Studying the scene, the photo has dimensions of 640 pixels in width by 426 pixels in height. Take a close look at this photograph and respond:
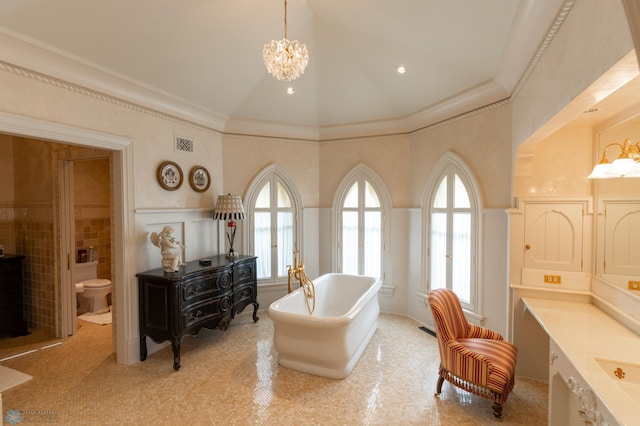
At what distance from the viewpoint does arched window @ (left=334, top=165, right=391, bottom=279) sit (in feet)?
15.7

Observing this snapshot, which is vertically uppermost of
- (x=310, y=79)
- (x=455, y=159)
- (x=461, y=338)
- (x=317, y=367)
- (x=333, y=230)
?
(x=310, y=79)

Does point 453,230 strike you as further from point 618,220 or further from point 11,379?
point 11,379

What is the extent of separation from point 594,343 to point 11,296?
591 cm

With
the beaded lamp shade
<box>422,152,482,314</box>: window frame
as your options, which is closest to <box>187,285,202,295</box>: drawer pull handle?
the beaded lamp shade

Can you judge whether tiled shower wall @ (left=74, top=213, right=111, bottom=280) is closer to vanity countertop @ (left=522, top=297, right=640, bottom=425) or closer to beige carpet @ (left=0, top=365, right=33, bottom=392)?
beige carpet @ (left=0, top=365, right=33, bottom=392)

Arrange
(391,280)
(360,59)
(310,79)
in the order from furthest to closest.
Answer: (391,280) → (310,79) → (360,59)

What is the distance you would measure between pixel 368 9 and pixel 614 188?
2.63m

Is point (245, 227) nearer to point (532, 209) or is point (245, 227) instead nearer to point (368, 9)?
point (368, 9)

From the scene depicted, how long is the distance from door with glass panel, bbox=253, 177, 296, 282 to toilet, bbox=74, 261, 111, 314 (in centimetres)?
244

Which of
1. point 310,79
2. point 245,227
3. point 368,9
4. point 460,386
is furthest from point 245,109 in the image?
point 460,386

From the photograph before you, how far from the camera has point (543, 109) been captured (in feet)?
7.20

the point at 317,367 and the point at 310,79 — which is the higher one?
the point at 310,79

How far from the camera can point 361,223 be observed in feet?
16.1

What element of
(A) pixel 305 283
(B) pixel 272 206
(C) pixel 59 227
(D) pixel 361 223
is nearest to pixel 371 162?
(D) pixel 361 223
